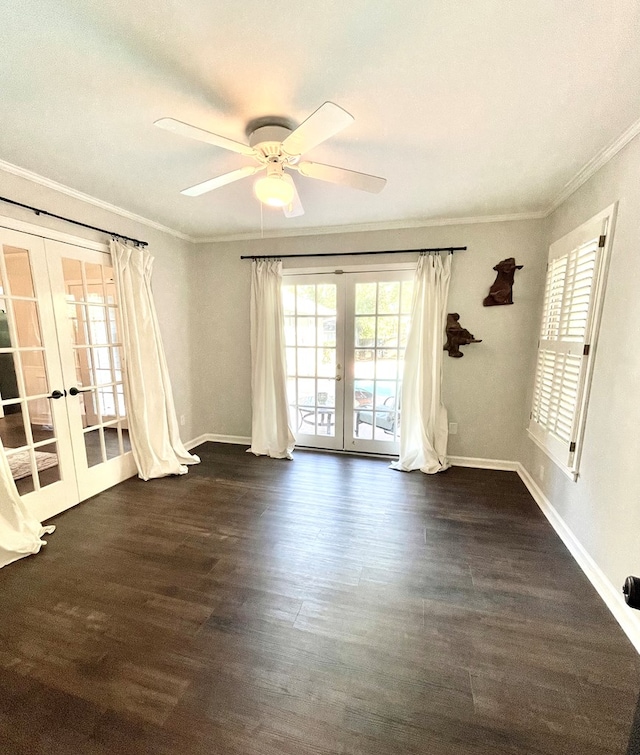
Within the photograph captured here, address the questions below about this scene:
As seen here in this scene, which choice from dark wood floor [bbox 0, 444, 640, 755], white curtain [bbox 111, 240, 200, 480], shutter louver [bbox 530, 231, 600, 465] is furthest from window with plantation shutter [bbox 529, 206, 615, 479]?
white curtain [bbox 111, 240, 200, 480]

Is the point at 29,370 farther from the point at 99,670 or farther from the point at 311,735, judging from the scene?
the point at 311,735

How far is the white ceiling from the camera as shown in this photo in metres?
1.09

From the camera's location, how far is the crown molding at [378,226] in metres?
2.98

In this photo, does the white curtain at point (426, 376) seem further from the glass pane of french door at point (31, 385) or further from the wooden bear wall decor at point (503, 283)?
the glass pane of french door at point (31, 385)

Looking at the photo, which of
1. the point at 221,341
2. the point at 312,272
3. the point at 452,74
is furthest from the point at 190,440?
the point at 452,74

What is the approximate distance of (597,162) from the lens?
6.60 feet

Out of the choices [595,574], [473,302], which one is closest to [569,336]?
[473,302]

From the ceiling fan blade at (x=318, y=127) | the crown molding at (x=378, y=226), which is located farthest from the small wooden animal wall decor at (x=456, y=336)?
the ceiling fan blade at (x=318, y=127)

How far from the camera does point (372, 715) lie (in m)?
1.21

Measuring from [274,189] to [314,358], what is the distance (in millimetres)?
2174

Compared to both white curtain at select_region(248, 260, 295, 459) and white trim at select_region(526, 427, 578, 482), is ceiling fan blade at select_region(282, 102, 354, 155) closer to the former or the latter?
white curtain at select_region(248, 260, 295, 459)

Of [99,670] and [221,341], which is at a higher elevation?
[221,341]

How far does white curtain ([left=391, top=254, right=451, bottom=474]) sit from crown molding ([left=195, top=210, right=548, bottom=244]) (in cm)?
35

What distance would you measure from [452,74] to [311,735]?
2616 mm
